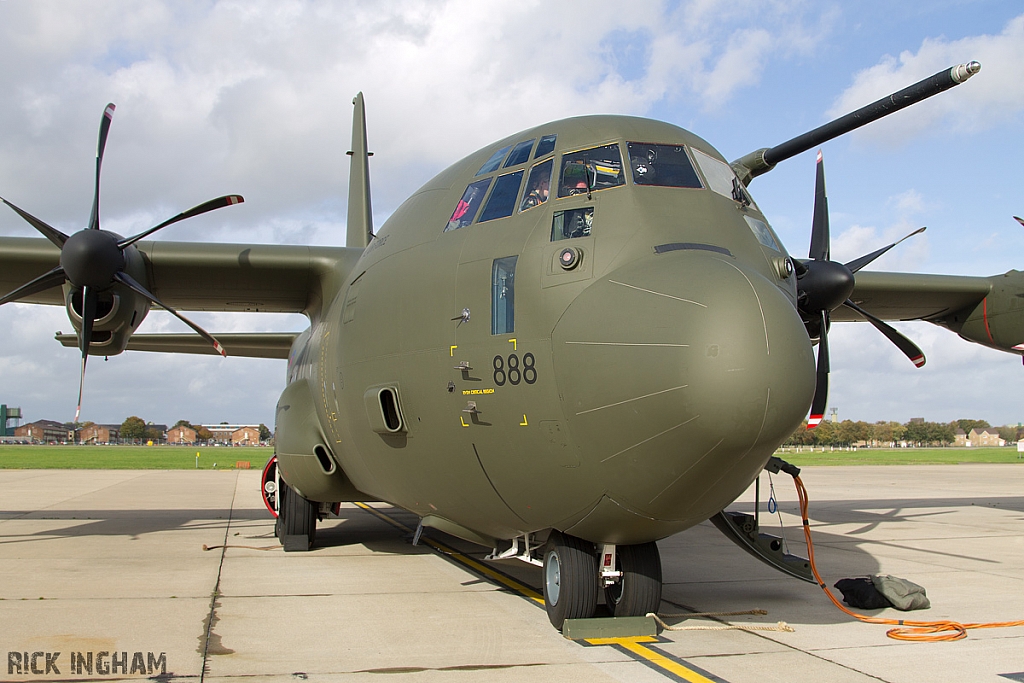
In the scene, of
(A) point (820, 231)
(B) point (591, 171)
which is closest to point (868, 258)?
(A) point (820, 231)

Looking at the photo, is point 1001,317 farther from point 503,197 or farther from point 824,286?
point 503,197

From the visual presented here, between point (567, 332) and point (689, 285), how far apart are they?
Result: 2.73ft

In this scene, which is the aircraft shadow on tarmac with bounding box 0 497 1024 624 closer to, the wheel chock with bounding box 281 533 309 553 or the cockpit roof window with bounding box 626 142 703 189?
the wheel chock with bounding box 281 533 309 553

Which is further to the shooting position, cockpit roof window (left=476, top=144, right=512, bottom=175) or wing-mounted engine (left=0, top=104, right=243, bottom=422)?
wing-mounted engine (left=0, top=104, right=243, bottom=422)

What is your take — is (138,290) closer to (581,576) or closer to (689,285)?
(581,576)

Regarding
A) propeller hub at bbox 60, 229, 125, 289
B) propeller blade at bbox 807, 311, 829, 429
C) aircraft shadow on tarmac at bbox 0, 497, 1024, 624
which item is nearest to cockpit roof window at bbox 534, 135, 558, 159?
aircraft shadow on tarmac at bbox 0, 497, 1024, 624

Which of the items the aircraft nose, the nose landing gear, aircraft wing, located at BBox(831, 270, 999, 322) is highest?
aircraft wing, located at BBox(831, 270, 999, 322)

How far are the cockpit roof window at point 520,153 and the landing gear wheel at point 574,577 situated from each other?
117 inches

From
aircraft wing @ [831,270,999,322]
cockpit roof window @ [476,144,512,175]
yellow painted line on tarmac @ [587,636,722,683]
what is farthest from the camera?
aircraft wing @ [831,270,999,322]

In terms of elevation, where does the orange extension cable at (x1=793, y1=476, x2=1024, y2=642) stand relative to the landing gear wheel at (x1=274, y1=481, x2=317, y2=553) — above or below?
below

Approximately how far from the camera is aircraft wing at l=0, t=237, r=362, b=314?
11.2 m

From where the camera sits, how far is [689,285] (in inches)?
194

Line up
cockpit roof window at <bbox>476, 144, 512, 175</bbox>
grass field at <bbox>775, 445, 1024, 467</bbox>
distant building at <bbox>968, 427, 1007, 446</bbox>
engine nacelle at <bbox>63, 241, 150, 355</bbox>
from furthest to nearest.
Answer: distant building at <bbox>968, 427, 1007, 446</bbox>, grass field at <bbox>775, 445, 1024, 467</bbox>, engine nacelle at <bbox>63, 241, 150, 355</bbox>, cockpit roof window at <bbox>476, 144, 512, 175</bbox>

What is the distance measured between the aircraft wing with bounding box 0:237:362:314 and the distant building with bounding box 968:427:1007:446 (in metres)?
173
